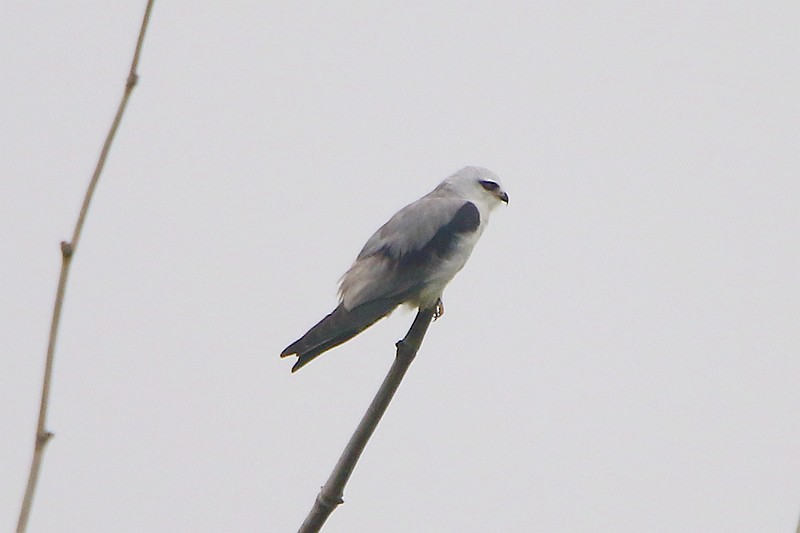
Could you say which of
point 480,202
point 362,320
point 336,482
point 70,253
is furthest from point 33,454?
point 480,202

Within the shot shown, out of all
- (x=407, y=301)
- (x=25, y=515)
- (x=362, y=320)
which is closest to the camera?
(x=25, y=515)

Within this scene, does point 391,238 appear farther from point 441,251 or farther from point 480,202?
point 480,202

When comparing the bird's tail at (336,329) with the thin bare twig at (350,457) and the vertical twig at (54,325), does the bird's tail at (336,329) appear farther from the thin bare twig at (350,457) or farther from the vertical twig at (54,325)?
the vertical twig at (54,325)

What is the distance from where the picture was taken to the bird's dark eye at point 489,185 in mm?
6395

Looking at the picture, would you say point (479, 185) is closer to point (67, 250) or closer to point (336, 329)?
point (336, 329)

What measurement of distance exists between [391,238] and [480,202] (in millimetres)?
1164

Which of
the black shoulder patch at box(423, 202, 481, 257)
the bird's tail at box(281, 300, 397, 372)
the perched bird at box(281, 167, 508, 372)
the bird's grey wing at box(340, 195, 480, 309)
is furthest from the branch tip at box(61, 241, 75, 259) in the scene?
the black shoulder patch at box(423, 202, 481, 257)

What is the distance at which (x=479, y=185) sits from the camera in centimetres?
638

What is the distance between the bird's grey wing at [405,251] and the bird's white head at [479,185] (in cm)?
84

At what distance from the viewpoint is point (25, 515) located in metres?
1.64

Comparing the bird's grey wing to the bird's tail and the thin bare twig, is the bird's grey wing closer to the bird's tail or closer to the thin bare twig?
the bird's tail

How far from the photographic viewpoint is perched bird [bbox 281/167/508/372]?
4.88 m

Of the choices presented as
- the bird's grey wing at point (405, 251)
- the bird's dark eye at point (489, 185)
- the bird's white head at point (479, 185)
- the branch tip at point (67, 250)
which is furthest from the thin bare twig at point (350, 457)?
the bird's dark eye at point (489, 185)

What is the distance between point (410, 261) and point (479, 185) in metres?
1.39
